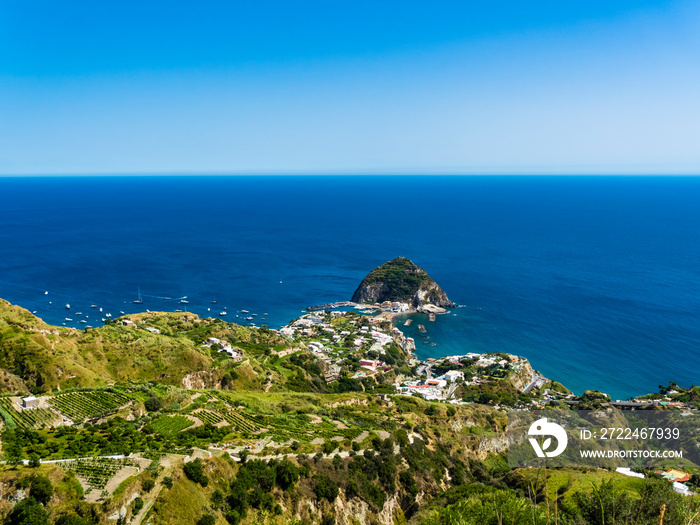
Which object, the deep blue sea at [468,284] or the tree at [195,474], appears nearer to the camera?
the tree at [195,474]

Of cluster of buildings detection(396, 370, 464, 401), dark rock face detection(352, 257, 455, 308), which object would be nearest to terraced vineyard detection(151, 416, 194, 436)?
cluster of buildings detection(396, 370, 464, 401)

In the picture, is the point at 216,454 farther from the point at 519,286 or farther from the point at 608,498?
the point at 519,286

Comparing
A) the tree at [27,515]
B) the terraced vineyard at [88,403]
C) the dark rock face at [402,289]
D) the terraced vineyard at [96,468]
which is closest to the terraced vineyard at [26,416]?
the terraced vineyard at [88,403]

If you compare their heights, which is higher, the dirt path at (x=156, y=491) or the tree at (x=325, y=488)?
the dirt path at (x=156, y=491)

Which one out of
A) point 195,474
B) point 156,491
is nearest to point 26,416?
point 156,491

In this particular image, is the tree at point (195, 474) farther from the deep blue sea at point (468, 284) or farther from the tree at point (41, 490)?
the deep blue sea at point (468, 284)

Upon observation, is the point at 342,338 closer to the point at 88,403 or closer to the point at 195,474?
the point at 88,403
